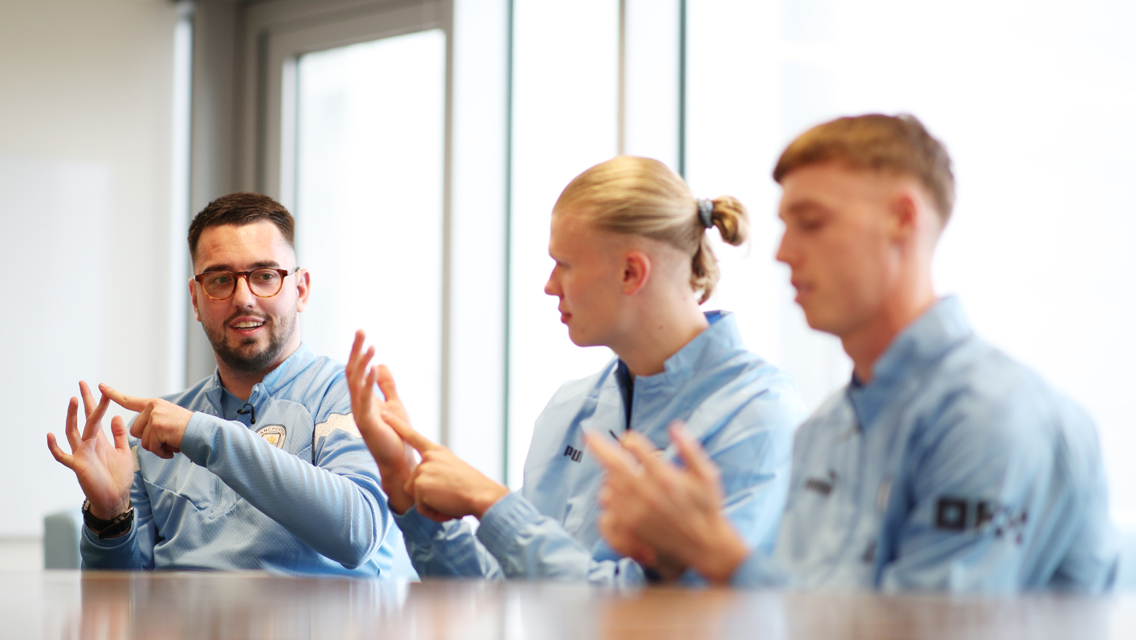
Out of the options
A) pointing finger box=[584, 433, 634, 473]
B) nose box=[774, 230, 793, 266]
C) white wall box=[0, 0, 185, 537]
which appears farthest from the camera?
white wall box=[0, 0, 185, 537]

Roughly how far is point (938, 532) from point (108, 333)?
11.9 ft

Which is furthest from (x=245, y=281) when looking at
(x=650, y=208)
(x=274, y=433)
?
(x=650, y=208)

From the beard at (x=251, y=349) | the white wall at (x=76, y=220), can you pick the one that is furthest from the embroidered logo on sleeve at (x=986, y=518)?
the white wall at (x=76, y=220)

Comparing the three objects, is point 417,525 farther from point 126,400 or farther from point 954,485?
point 954,485

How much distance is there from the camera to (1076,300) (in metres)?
2.12

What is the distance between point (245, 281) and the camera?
2061 millimetres

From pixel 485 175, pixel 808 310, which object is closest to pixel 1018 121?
pixel 808 310

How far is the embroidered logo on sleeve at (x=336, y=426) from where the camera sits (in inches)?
77.4

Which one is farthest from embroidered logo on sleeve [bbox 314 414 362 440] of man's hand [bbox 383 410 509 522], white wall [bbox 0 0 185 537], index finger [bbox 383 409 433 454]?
white wall [bbox 0 0 185 537]

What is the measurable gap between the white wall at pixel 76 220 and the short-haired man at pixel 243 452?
189 cm

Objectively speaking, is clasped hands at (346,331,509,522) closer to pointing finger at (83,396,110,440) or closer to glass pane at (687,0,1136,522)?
pointing finger at (83,396,110,440)

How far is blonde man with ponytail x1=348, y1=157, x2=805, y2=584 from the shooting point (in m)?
1.46

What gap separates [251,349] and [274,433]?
18 cm

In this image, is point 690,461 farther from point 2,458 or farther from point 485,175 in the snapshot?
point 2,458
